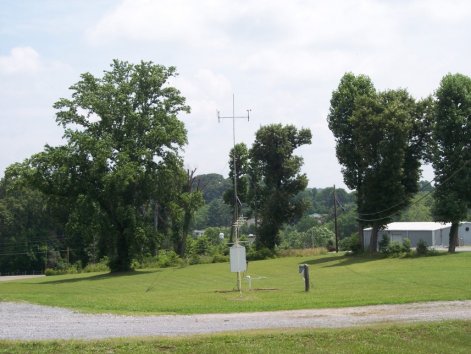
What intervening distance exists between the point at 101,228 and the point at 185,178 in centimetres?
836

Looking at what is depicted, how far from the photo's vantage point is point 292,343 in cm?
1252

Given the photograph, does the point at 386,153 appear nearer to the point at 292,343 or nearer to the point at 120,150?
the point at 120,150

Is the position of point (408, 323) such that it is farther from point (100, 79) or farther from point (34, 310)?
point (100, 79)

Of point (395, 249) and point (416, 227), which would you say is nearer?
point (395, 249)

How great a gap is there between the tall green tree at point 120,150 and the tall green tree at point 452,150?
68.0ft

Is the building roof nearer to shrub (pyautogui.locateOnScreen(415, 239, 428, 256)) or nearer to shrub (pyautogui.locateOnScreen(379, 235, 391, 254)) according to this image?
shrub (pyautogui.locateOnScreen(379, 235, 391, 254))

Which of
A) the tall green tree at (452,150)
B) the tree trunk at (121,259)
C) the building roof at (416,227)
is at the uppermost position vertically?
the tall green tree at (452,150)

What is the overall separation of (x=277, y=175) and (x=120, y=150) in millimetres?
23151

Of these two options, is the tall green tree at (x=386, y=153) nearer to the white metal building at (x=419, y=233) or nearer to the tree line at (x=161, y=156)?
the tree line at (x=161, y=156)

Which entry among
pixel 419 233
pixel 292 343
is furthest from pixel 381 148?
pixel 292 343

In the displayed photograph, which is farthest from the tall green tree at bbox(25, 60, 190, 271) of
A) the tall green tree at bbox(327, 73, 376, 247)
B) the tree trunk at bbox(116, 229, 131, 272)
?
the tall green tree at bbox(327, 73, 376, 247)

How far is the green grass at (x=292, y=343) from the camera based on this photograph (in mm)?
12047

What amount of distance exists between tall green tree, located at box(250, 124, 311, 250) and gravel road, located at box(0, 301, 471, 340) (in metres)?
51.9

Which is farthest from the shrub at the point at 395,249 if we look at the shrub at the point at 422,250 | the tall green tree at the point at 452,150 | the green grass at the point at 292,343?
the green grass at the point at 292,343
